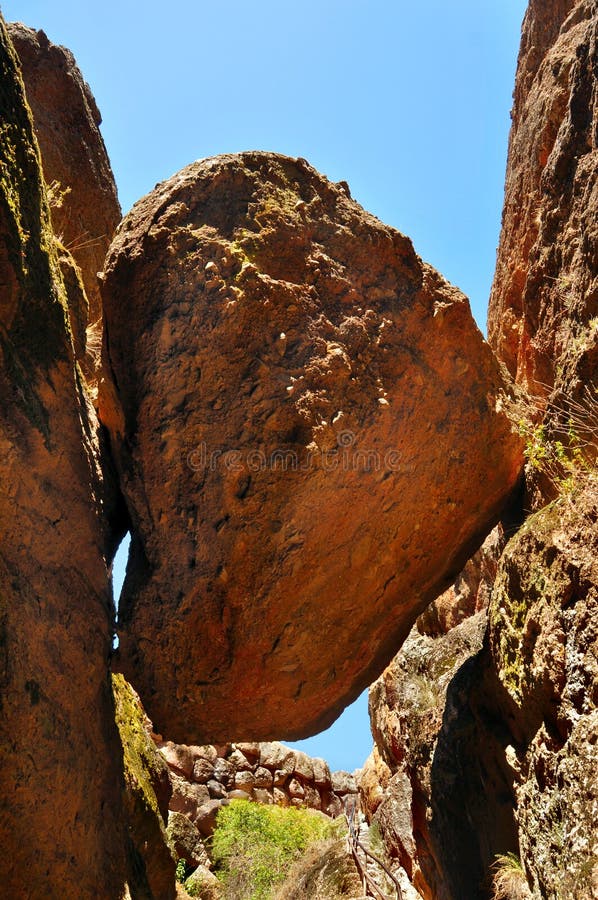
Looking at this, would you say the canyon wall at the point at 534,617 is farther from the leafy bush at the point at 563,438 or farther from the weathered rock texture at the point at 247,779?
the weathered rock texture at the point at 247,779

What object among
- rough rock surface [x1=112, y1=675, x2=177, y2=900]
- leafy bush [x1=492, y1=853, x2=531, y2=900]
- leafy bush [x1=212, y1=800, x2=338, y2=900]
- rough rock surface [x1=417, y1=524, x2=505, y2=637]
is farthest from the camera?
leafy bush [x1=212, y1=800, x2=338, y2=900]

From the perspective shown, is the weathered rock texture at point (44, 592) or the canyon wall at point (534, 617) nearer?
the weathered rock texture at point (44, 592)

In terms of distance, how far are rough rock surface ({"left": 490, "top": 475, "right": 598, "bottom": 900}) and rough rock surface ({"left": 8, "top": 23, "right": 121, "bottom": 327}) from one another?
5.20m

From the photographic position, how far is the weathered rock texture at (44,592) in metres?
3.65

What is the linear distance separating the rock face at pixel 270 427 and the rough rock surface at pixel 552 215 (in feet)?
2.66

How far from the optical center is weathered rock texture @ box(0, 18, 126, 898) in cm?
365

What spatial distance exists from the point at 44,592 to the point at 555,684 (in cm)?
279

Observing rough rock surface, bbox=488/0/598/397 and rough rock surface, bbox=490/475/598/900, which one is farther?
rough rock surface, bbox=488/0/598/397

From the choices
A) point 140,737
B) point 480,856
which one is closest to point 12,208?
point 140,737

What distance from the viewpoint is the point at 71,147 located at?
8242 millimetres

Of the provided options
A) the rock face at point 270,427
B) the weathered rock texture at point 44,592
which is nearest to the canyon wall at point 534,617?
the rock face at point 270,427

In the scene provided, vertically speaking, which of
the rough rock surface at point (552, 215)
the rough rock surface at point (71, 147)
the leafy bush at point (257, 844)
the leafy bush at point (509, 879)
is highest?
the rough rock surface at point (71, 147)

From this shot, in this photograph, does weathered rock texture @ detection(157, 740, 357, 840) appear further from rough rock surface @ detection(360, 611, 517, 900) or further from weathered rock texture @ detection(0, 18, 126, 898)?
weathered rock texture @ detection(0, 18, 126, 898)

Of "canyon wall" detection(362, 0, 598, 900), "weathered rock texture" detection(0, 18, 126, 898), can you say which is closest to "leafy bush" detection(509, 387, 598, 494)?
"canyon wall" detection(362, 0, 598, 900)
